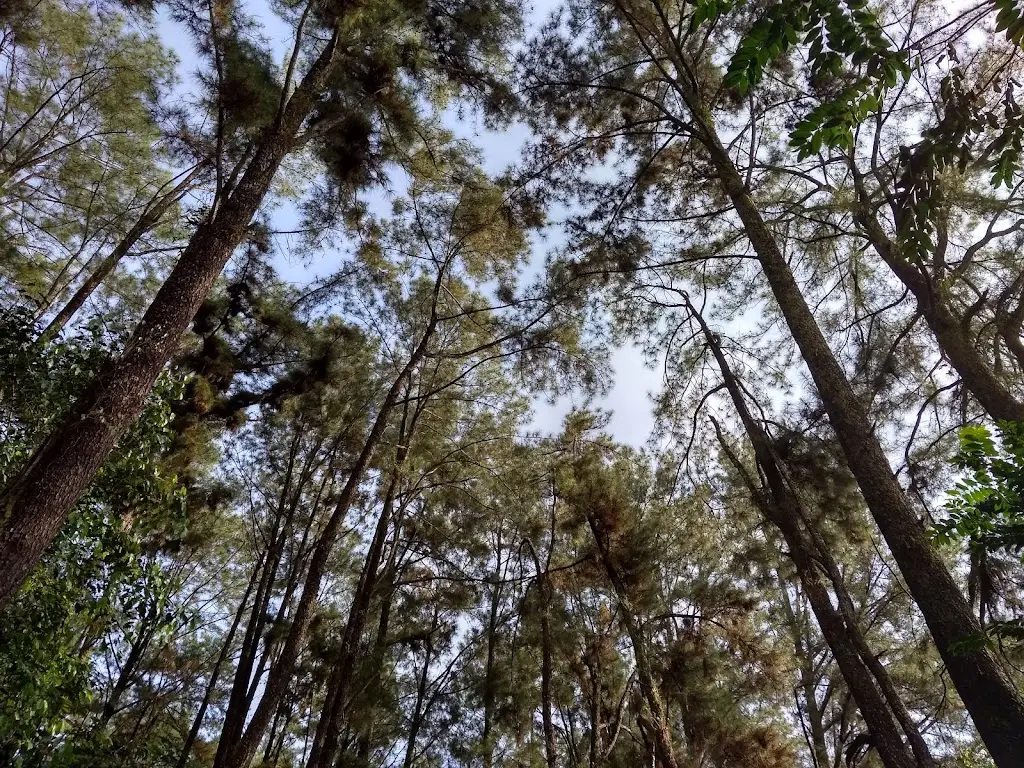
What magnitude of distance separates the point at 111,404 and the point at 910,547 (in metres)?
4.46

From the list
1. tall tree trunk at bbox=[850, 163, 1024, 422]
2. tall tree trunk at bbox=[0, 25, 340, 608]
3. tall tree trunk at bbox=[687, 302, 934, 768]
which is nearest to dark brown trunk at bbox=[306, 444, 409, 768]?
tall tree trunk at bbox=[0, 25, 340, 608]

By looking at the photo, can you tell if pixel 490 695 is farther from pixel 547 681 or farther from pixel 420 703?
pixel 547 681

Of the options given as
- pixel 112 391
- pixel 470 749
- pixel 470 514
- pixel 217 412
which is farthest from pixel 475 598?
pixel 112 391

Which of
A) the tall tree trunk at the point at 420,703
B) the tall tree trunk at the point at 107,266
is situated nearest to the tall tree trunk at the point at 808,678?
the tall tree trunk at the point at 420,703

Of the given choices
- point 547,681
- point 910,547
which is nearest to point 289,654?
point 547,681

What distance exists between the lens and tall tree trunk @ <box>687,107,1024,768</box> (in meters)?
2.67

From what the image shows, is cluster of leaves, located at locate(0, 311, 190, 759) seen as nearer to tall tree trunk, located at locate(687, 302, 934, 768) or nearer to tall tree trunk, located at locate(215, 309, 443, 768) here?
tall tree trunk, located at locate(215, 309, 443, 768)

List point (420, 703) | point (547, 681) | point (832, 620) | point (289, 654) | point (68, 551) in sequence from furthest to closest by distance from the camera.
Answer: point (420, 703) → point (547, 681) → point (289, 654) → point (832, 620) → point (68, 551)

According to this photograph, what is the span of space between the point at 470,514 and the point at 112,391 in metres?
5.42

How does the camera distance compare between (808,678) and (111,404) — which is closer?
(111,404)

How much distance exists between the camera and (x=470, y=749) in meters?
6.53

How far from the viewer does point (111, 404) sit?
3080 mm

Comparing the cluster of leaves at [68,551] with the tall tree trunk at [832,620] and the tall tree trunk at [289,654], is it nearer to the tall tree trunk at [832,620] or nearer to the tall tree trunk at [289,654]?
the tall tree trunk at [289,654]

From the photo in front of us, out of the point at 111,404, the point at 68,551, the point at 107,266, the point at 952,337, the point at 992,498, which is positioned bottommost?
the point at 992,498
